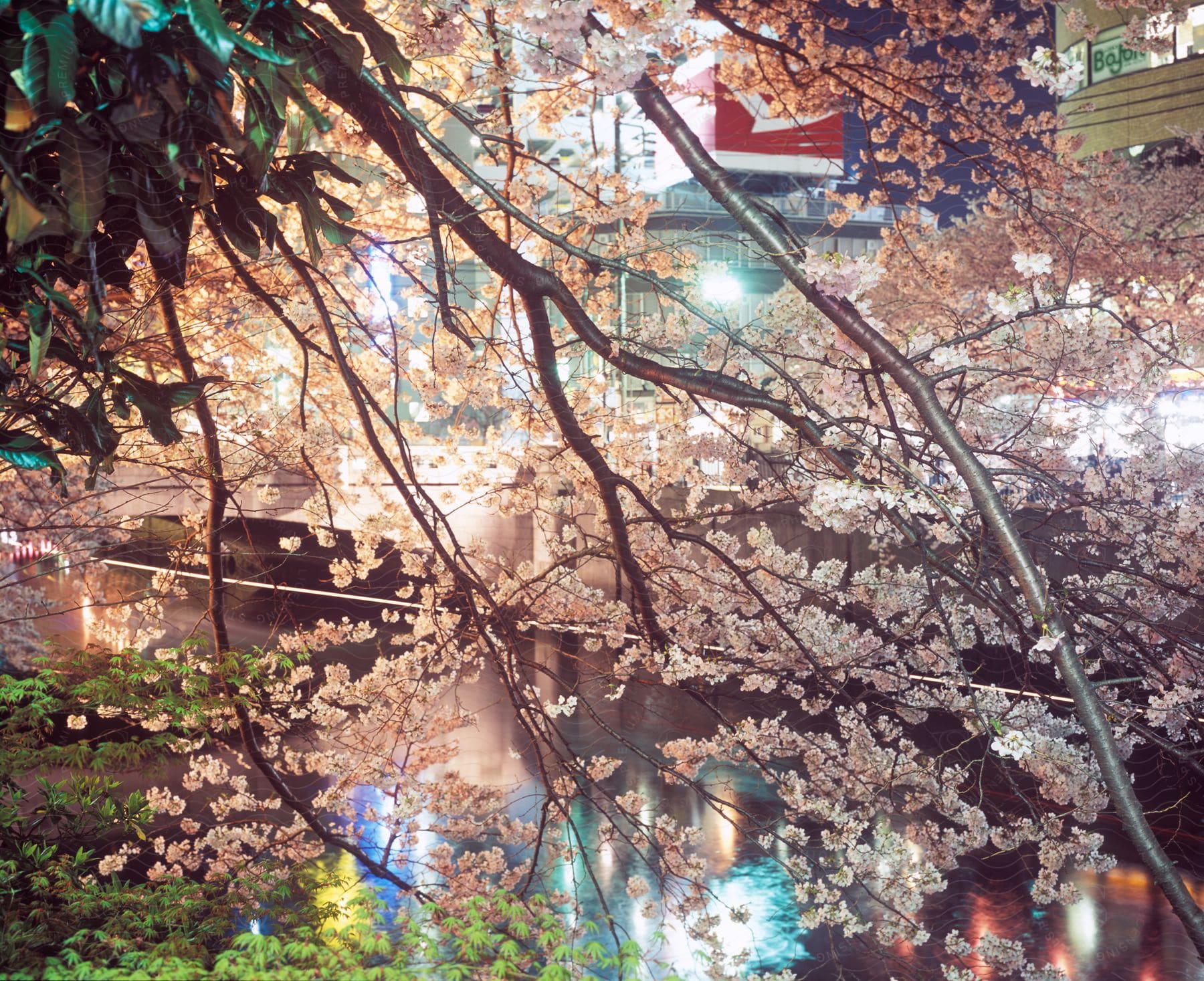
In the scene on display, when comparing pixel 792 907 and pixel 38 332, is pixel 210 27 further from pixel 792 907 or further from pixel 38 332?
pixel 792 907

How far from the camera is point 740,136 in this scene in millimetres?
19234

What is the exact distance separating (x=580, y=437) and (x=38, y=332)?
6.39 feet

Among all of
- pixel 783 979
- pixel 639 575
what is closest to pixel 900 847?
pixel 783 979

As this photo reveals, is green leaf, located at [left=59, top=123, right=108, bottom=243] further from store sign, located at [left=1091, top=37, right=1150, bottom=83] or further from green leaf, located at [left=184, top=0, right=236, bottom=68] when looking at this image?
store sign, located at [left=1091, top=37, right=1150, bottom=83]

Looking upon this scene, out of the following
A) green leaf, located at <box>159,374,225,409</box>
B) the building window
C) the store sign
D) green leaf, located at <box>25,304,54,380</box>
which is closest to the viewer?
green leaf, located at <box>25,304,54,380</box>

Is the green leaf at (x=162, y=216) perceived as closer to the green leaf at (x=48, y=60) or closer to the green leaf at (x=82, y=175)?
the green leaf at (x=82, y=175)

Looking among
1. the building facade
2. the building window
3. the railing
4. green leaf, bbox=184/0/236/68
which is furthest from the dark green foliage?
the building window

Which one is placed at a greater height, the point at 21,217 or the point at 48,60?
the point at 48,60

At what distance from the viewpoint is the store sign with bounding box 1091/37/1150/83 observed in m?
23.7

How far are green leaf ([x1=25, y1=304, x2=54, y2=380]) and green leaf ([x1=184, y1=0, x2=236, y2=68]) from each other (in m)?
0.93

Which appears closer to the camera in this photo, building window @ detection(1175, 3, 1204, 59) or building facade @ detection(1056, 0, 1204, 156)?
building window @ detection(1175, 3, 1204, 59)

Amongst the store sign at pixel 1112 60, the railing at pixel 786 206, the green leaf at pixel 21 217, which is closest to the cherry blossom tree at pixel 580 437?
the green leaf at pixel 21 217

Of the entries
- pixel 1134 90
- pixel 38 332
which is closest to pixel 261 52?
pixel 38 332


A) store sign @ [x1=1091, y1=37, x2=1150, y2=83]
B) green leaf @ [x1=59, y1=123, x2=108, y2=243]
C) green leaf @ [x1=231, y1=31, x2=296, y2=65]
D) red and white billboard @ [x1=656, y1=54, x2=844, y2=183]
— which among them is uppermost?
store sign @ [x1=1091, y1=37, x2=1150, y2=83]
